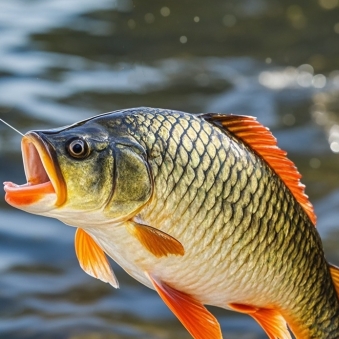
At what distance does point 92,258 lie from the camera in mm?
3314

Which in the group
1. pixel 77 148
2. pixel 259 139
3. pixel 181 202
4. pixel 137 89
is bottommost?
pixel 181 202

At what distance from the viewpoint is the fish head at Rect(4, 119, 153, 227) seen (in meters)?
2.98

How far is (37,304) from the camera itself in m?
6.75

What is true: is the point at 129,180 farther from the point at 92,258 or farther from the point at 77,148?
the point at 92,258

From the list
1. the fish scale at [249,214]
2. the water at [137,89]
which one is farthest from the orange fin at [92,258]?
the water at [137,89]

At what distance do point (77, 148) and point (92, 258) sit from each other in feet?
1.62

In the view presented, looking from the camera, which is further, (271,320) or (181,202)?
(271,320)

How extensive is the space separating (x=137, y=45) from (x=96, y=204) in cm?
980

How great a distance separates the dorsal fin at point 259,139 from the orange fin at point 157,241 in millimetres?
478

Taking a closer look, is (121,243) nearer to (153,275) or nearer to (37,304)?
(153,275)

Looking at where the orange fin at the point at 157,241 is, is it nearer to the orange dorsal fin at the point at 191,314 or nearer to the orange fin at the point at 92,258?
the orange dorsal fin at the point at 191,314

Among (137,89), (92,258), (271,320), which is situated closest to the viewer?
(92,258)

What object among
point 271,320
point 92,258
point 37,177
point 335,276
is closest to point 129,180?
point 37,177

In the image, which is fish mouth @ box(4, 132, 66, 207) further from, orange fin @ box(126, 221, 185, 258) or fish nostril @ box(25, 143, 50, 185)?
orange fin @ box(126, 221, 185, 258)
